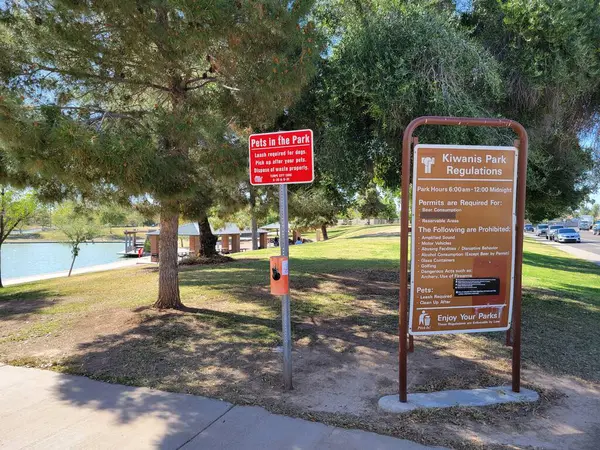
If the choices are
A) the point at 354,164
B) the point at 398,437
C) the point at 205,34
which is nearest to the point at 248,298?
the point at 354,164

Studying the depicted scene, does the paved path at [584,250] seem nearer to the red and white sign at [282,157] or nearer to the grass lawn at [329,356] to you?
the grass lawn at [329,356]

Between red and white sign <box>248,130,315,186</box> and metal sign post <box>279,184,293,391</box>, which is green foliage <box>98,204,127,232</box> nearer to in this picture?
red and white sign <box>248,130,315,186</box>

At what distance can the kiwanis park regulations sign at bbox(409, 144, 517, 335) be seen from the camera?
386cm

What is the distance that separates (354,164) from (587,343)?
15.1ft

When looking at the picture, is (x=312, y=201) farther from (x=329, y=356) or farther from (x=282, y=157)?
(x=282, y=157)

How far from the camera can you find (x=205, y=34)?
534 centimetres

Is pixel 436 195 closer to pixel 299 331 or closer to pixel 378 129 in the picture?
pixel 299 331

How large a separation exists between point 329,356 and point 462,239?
7.16 ft

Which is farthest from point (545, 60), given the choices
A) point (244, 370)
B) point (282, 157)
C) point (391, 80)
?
point (244, 370)

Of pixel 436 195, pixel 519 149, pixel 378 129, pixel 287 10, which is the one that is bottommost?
pixel 436 195

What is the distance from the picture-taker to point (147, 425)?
3445 mm

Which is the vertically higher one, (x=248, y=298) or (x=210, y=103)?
(x=210, y=103)

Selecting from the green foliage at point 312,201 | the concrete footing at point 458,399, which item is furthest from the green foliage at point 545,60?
the green foliage at point 312,201

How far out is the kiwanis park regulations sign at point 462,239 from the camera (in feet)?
12.7
